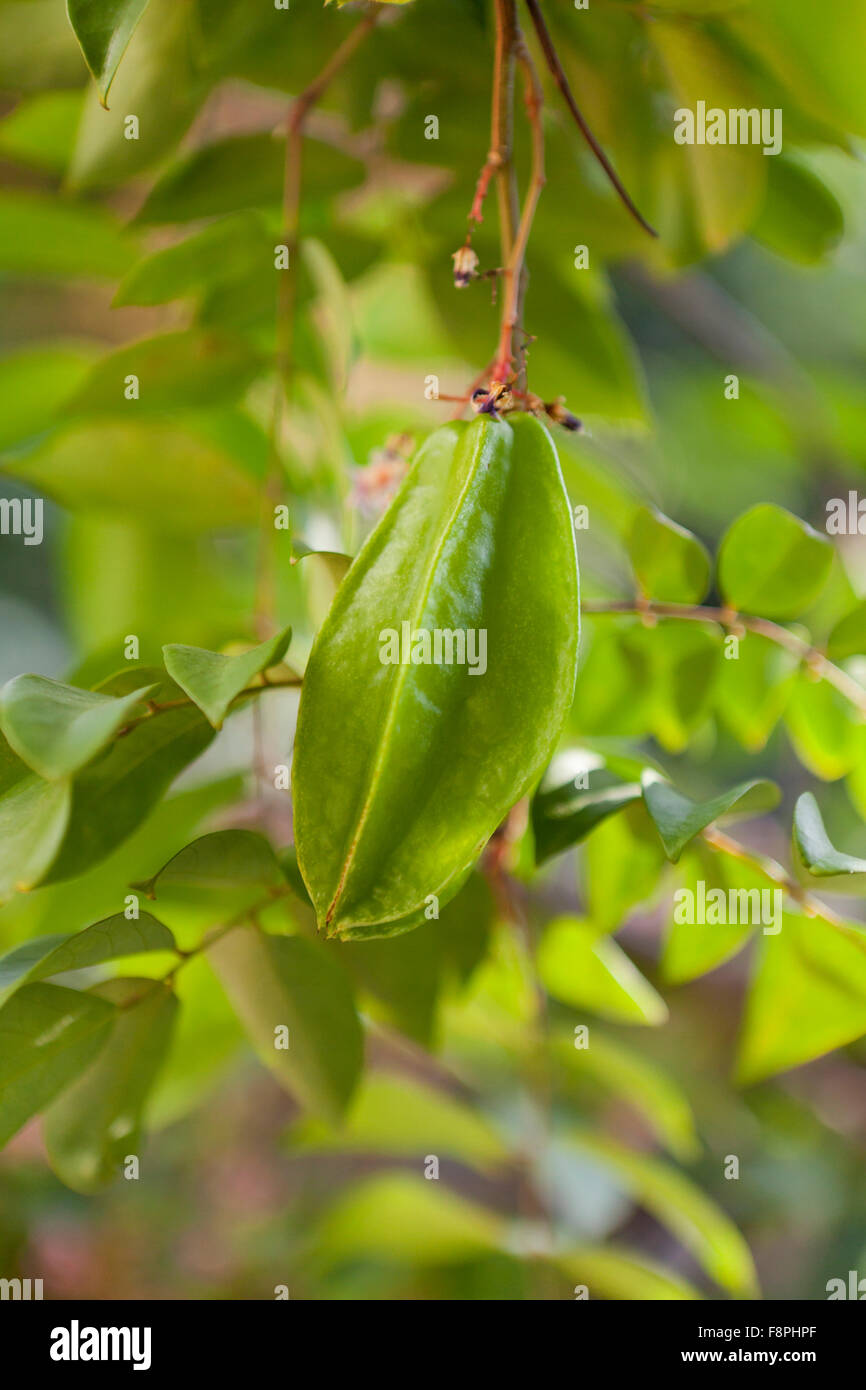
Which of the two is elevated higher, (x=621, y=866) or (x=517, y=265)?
(x=517, y=265)

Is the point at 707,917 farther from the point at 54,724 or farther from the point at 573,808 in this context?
the point at 54,724

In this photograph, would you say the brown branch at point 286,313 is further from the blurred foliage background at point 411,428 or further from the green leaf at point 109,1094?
the green leaf at point 109,1094

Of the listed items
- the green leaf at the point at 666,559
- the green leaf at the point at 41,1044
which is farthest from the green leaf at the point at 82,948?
the green leaf at the point at 666,559

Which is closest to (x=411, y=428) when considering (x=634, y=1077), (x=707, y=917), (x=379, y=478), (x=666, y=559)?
(x=379, y=478)

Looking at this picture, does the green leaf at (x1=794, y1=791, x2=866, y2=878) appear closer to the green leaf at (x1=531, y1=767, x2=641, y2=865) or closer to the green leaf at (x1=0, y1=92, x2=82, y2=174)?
the green leaf at (x1=531, y1=767, x2=641, y2=865)

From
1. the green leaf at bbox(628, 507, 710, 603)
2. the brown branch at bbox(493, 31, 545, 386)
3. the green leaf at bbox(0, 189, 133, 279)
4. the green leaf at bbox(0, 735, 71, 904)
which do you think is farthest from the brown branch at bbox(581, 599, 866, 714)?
the green leaf at bbox(0, 189, 133, 279)
